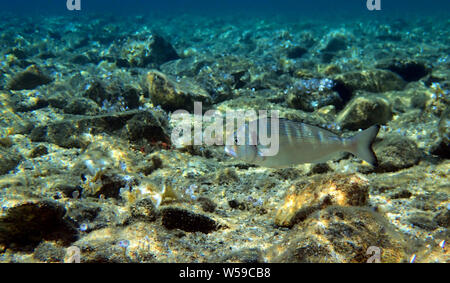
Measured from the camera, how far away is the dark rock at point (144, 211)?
109 inches

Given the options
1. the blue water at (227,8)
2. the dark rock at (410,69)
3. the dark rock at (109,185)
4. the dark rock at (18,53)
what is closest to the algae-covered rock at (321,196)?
the dark rock at (109,185)

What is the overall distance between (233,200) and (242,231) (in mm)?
881

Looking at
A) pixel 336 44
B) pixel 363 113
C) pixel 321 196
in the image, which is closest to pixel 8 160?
pixel 321 196

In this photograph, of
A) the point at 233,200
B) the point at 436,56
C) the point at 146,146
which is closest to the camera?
the point at 233,200

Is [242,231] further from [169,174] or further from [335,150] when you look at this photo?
[169,174]

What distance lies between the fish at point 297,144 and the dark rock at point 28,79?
376 inches

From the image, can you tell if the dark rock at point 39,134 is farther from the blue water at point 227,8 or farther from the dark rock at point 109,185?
the blue water at point 227,8

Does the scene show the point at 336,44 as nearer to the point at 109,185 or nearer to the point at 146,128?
the point at 146,128

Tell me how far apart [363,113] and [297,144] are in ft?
14.0

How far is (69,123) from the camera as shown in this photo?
5652mm

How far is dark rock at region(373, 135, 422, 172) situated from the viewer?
418 centimetres

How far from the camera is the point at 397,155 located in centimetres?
423

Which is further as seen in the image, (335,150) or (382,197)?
(382,197)
